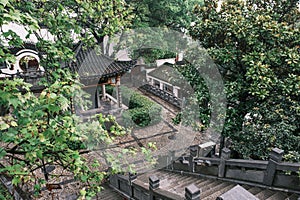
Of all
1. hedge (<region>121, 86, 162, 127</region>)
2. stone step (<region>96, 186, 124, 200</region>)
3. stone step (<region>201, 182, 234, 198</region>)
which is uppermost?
stone step (<region>201, 182, 234, 198</region>)

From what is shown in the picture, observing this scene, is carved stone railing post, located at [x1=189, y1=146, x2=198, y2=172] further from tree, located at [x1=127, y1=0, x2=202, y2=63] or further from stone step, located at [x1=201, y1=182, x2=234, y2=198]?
tree, located at [x1=127, y1=0, x2=202, y2=63]

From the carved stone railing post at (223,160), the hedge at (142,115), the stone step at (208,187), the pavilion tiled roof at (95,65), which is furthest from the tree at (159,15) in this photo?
the stone step at (208,187)

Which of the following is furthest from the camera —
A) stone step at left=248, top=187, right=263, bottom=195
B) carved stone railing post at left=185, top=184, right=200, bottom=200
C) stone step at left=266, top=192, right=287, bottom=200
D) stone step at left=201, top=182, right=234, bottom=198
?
stone step at left=201, top=182, right=234, bottom=198

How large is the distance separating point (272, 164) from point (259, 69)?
282 centimetres

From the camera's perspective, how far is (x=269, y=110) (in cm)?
671

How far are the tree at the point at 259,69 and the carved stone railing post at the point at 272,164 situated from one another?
4.76 ft

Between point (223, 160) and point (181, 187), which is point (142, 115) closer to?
point (181, 187)

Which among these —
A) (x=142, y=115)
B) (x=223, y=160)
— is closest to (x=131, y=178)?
(x=223, y=160)

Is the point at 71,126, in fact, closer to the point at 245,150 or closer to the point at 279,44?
the point at 245,150

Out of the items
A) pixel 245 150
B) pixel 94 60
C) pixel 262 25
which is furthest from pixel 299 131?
pixel 94 60

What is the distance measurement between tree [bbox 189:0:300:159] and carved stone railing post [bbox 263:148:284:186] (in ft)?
4.76

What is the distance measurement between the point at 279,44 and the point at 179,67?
3529mm

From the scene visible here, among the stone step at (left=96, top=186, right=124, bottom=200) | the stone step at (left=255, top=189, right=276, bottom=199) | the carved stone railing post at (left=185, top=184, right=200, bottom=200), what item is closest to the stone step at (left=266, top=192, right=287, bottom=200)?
the stone step at (left=255, top=189, right=276, bottom=199)

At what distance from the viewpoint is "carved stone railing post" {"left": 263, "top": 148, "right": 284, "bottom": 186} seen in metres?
4.87
